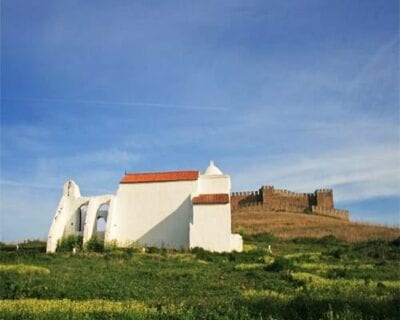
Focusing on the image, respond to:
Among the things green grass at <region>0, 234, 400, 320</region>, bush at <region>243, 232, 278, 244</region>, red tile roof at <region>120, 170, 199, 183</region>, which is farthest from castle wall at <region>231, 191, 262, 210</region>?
green grass at <region>0, 234, 400, 320</region>

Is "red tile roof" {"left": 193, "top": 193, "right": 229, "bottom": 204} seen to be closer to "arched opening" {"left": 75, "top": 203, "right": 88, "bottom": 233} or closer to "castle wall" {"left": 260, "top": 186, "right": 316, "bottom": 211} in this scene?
"arched opening" {"left": 75, "top": 203, "right": 88, "bottom": 233}

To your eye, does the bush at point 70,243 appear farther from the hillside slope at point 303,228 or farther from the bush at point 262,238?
the hillside slope at point 303,228

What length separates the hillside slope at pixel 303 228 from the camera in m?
43.1

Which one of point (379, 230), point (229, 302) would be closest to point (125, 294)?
point (229, 302)

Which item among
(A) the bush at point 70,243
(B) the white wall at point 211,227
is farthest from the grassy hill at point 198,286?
(B) the white wall at point 211,227

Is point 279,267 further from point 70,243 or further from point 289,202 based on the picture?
point 289,202

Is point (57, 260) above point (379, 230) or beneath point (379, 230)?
beneath

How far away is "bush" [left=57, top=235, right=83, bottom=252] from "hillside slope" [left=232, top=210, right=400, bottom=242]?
1656 centimetres

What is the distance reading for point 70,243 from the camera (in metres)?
32.3

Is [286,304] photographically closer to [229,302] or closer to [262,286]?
[229,302]

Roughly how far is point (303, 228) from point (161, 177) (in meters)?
19.3

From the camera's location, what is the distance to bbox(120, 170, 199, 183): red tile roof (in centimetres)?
3350

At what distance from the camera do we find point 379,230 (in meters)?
47.0

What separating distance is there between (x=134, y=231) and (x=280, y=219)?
2542 centimetres
